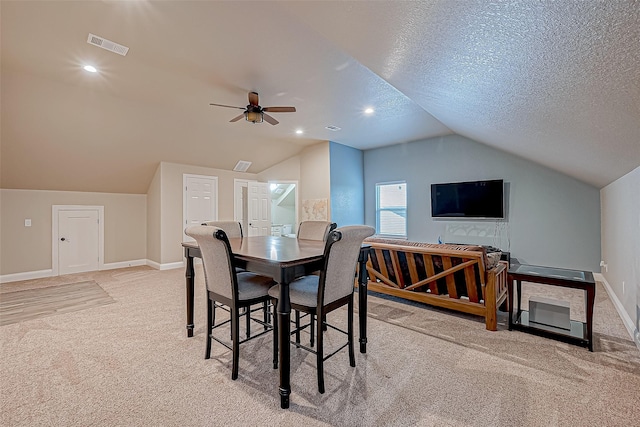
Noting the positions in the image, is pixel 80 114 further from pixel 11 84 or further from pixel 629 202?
pixel 629 202

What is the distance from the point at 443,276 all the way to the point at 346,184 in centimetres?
406

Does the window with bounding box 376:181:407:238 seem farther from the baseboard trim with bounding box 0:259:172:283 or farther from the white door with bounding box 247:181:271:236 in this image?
the baseboard trim with bounding box 0:259:172:283

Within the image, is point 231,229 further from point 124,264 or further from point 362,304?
point 124,264

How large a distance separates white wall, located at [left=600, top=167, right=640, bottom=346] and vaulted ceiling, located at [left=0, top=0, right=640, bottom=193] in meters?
0.31

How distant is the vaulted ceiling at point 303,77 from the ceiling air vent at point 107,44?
0.23 feet

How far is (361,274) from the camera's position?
249 cm

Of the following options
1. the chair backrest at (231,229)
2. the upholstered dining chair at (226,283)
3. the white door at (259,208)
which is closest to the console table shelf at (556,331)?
the upholstered dining chair at (226,283)

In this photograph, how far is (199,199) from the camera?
6.38m

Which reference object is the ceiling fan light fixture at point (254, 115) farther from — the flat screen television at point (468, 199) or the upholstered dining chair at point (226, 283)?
the flat screen television at point (468, 199)

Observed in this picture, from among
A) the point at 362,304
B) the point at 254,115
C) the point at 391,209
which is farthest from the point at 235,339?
the point at 391,209

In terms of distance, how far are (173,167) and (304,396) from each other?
5550 mm

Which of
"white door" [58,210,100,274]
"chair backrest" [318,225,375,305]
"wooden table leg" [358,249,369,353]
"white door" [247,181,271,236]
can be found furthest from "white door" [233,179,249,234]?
"chair backrest" [318,225,375,305]

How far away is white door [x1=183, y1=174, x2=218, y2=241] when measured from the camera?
620cm

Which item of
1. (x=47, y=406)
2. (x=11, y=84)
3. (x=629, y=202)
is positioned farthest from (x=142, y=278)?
(x=629, y=202)
